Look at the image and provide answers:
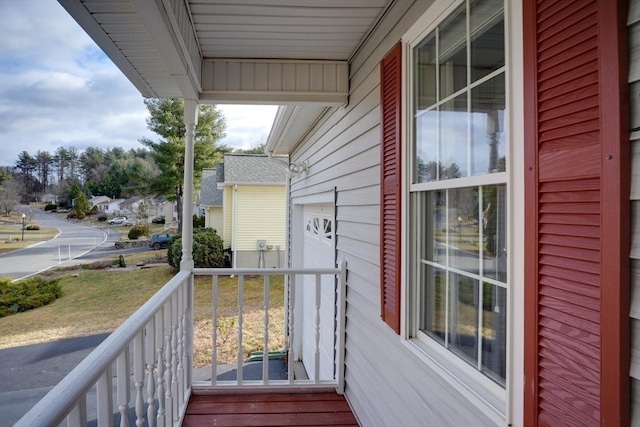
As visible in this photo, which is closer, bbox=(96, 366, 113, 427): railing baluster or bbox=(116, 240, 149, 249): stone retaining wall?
bbox=(96, 366, 113, 427): railing baluster

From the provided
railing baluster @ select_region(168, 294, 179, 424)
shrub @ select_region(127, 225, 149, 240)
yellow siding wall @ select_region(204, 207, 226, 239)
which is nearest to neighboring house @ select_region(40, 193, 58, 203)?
shrub @ select_region(127, 225, 149, 240)

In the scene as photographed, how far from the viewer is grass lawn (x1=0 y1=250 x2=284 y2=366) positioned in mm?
7789

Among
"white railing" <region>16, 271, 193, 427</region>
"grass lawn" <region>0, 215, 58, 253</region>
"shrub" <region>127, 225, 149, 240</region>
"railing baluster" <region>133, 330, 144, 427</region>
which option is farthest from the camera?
"shrub" <region>127, 225, 149, 240</region>

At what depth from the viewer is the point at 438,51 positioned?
159 cm

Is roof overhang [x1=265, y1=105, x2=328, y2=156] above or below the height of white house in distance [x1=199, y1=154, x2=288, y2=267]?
above

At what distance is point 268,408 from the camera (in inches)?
106

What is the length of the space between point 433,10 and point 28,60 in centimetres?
1145

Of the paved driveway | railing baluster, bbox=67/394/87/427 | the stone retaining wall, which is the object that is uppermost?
railing baluster, bbox=67/394/87/427

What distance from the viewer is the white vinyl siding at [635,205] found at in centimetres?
69

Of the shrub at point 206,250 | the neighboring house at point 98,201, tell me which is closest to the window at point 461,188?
the neighboring house at point 98,201

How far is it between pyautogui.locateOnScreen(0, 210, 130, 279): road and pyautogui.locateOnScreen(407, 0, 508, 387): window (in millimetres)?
8929

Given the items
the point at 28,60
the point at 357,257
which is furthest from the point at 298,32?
the point at 28,60

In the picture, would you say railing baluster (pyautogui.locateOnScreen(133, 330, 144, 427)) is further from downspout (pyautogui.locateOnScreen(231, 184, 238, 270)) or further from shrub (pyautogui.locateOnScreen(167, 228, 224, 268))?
shrub (pyautogui.locateOnScreen(167, 228, 224, 268))

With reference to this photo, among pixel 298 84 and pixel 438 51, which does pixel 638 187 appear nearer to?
pixel 438 51
